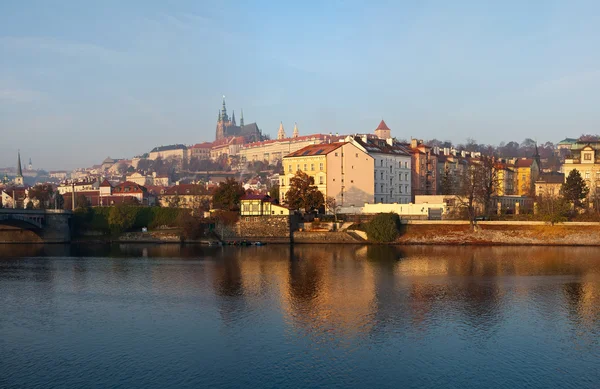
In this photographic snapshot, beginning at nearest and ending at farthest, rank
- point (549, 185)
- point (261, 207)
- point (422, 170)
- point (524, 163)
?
point (261, 207) → point (549, 185) → point (422, 170) → point (524, 163)

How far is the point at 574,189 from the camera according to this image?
63844 millimetres

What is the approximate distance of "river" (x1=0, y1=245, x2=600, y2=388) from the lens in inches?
806

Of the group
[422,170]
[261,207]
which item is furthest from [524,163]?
[261,207]

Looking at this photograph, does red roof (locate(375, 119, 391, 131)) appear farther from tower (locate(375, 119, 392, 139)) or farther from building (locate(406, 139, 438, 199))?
building (locate(406, 139, 438, 199))

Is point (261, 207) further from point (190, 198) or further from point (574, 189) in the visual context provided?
point (574, 189)

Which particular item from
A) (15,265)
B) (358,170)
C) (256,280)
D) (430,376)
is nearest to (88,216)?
(15,265)

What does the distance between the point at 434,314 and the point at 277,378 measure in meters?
11.2

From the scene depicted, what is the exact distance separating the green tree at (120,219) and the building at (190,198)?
7.90m

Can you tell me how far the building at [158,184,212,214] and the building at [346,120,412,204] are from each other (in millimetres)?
22420

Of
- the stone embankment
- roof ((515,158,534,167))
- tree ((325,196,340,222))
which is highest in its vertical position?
roof ((515,158,534,167))

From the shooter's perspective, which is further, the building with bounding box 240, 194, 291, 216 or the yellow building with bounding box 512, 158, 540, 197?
the yellow building with bounding box 512, 158, 540, 197

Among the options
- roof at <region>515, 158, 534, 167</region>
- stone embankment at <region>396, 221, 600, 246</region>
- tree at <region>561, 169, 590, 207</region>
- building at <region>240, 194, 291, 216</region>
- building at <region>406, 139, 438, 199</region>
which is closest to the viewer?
stone embankment at <region>396, 221, 600, 246</region>

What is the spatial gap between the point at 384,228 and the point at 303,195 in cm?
1129

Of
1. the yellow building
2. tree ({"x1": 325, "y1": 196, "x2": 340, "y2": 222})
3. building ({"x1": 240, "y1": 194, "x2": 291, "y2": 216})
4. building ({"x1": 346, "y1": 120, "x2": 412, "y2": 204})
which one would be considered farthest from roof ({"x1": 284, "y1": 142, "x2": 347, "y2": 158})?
the yellow building
